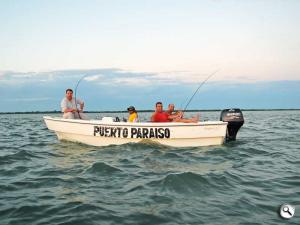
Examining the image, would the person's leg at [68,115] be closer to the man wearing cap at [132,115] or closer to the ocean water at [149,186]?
the ocean water at [149,186]

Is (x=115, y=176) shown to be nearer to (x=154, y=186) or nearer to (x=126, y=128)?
(x=154, y=186)

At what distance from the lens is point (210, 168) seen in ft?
28.7

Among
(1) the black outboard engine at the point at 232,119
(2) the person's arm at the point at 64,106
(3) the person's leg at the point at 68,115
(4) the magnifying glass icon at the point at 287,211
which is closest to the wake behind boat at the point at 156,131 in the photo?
(1) the black outboard engine at the point at 232,119

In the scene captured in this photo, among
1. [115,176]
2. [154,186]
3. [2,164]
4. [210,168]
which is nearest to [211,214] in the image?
[154,186]

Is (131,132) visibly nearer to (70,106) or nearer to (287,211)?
(70,106)

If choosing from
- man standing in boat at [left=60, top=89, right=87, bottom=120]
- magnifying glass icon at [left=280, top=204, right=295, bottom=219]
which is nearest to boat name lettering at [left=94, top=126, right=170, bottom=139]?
man standing in boat at [left=60, top=89, right=87, bottom=120]

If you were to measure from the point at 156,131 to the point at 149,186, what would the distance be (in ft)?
16.1

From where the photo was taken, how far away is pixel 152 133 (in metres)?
11.7

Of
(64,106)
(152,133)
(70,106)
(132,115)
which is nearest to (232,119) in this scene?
(152,133)

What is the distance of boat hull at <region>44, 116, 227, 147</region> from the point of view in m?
11.5

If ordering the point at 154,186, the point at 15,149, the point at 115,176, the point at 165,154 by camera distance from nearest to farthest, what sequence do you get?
the point at 154,186 → the point at 115,176 → the point at 165,154 → the point at 15,149

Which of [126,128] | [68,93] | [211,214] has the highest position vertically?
[68,93]

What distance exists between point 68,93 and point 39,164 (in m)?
4.03

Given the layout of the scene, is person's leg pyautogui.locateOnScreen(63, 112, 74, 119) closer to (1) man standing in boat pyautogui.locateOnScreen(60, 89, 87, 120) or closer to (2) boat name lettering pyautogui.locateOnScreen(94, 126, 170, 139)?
(1) man standing in boat pyautogui.locateOnScreen(60, 89, 87, 120)
